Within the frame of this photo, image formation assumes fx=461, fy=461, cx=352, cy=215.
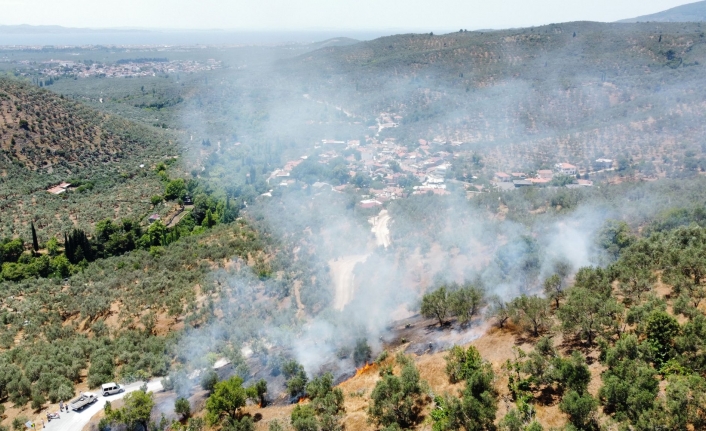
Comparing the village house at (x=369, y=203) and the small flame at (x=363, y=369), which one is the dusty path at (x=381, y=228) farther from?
the small flame at (x=363, y=369)

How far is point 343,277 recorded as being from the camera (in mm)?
29125

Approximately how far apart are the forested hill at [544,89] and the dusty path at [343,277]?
32.0m

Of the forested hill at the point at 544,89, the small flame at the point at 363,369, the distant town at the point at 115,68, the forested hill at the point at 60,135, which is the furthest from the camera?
the distant town at the point at 115,68

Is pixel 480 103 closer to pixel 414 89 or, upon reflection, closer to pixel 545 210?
pixel 414 89

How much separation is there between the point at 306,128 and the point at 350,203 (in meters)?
37.8

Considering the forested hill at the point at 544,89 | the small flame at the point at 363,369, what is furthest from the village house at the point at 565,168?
the small flame at the point at 363,369

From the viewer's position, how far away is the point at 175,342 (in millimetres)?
22484

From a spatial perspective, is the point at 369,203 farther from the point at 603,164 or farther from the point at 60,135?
the point at 60,135

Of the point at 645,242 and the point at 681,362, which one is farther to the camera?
the point at 645,242

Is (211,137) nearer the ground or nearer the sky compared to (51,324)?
nearer the sky

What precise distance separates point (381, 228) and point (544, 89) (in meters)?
50.1

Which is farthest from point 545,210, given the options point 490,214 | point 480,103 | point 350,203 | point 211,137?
point 211,137

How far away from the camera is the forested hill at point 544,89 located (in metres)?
55.0

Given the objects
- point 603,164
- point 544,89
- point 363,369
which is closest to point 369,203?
point 363,369
